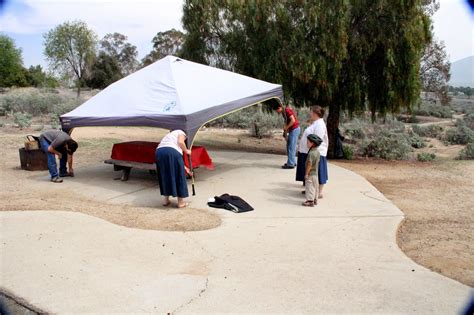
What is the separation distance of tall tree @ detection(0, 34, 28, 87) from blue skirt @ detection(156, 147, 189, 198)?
153ft

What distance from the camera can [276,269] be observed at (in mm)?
5215

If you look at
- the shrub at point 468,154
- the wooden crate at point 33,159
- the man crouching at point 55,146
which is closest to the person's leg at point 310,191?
the man crouching at point 55,146

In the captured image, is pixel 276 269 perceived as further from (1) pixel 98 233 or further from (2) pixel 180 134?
(2) pixel 180 134

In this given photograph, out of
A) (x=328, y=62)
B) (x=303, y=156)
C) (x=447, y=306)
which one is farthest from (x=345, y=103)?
(x=447, y=306)

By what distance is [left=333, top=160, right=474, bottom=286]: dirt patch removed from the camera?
5.75 m

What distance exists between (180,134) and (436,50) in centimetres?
2015

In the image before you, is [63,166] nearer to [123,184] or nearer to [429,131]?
[123,184]

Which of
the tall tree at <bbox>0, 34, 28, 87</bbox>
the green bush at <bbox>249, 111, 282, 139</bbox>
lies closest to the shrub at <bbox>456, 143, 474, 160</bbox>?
the green bush at <bbox>249, 111, 282, 139</bbox>

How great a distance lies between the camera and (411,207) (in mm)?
8359

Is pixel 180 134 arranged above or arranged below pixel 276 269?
above

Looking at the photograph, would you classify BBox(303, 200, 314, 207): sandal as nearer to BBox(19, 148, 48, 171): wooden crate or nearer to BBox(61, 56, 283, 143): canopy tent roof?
BBox(61, 56, 283, 143): canopy tent roof

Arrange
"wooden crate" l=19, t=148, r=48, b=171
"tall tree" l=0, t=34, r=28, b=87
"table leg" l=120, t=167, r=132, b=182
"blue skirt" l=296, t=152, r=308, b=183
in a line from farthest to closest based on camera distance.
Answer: "tall tree" l=0, t=34, r=28, b=87, "wooden crate" l=19, t=148, r=48, b=171, "table leg" l=120, t=167, r=132, b=182, "blue skirt" l=296, t=152, r=308, b=183

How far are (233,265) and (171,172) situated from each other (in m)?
2.72

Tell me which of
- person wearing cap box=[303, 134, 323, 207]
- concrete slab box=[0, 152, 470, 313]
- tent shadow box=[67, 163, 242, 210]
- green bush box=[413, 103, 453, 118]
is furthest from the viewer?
green bush box=[413, 103, 453, 118]
